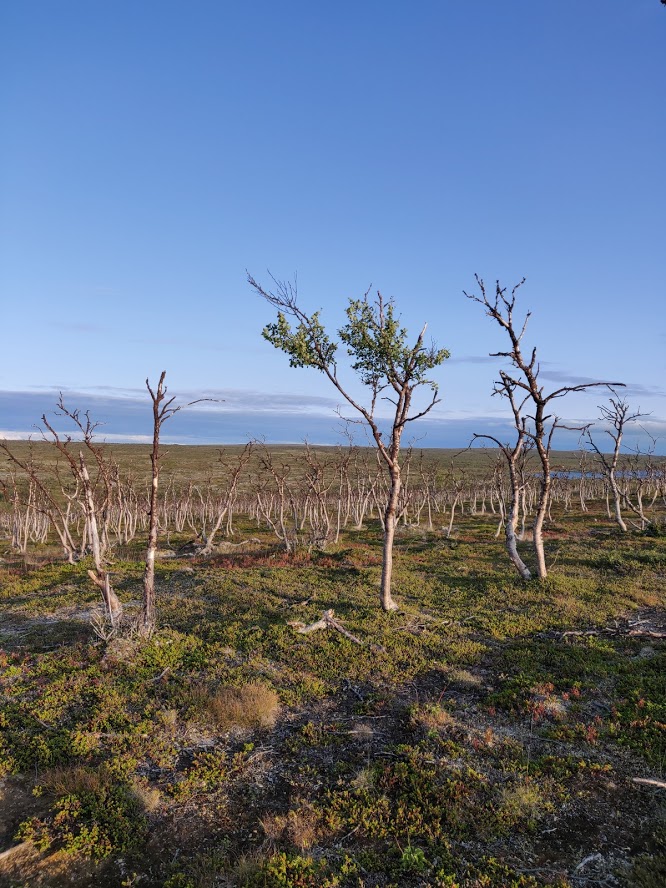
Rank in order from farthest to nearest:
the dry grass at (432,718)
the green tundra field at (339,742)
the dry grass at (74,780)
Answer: the dry grass at (432,718), the dry grass at (74,780), the green tundra field at (339,742)

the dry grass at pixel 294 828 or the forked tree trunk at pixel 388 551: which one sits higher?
the forked tree trunk at pixel 388 551

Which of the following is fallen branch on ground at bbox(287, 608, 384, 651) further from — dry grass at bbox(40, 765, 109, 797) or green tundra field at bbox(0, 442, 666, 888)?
dry grass at bbox(40, 765, 109, 797)

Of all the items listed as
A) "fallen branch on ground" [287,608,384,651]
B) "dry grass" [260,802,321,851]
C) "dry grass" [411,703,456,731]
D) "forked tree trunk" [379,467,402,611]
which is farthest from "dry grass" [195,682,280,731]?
"forked tree trunk" [379,467,402,611]

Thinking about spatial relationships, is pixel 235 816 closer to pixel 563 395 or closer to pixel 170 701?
pixel 170 701

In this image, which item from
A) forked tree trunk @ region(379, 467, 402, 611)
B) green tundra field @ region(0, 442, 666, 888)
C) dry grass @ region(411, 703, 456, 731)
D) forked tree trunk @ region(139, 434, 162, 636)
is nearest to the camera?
green tundra field @ region(0, 442, 666, 888)

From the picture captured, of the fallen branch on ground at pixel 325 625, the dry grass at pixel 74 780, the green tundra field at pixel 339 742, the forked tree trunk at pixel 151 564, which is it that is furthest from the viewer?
the fallen branch on ground at pixel 325 625

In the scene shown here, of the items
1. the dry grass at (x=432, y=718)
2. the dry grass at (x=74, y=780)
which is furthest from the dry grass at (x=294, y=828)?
the dry grass at (x=432, y=718)

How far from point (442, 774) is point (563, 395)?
14990 millimetres

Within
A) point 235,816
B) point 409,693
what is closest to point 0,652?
point 235,816

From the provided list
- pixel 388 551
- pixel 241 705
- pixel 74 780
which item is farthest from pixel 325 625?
pixel 74 780

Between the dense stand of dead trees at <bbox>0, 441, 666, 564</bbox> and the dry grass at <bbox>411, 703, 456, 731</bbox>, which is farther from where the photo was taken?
the dense stand of dead trees at <bbox>0, 441, 666, 564</bbox>

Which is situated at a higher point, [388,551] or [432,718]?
[388,551]

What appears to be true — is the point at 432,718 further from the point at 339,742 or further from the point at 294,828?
the point at 294,828

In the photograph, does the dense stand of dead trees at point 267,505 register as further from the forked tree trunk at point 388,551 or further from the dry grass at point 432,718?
the dry grass at point 432,718
